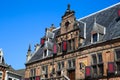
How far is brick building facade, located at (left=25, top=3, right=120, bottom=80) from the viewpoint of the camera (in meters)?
23.0

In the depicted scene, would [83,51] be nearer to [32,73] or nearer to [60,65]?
[60,65]

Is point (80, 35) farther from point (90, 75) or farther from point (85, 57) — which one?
point (90, 75)

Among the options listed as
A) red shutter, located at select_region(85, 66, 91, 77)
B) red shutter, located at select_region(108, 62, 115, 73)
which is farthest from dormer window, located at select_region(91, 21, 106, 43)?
red shutter, located at select_region(108, 62, 115, 73)

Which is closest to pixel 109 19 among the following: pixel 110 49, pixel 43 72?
pixel 110 49

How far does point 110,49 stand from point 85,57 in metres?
3.64

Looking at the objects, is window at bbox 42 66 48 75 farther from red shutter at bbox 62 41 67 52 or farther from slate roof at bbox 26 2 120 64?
red shutter at bbox 62 41 67 52

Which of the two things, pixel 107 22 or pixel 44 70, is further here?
pixel 44 70

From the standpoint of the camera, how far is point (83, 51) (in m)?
25.9

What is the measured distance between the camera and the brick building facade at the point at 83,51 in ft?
75.3

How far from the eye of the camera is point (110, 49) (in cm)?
2291

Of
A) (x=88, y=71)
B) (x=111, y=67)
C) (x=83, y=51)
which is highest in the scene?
(x=83, y=51)

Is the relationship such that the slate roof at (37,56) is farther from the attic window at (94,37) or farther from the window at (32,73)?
the attic window at (94,37)

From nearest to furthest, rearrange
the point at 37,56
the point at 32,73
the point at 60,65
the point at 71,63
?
the point at 71,63
the point at 60,65
the point at 32,73
the point at 37,56

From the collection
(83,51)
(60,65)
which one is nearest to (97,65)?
(83,51)
